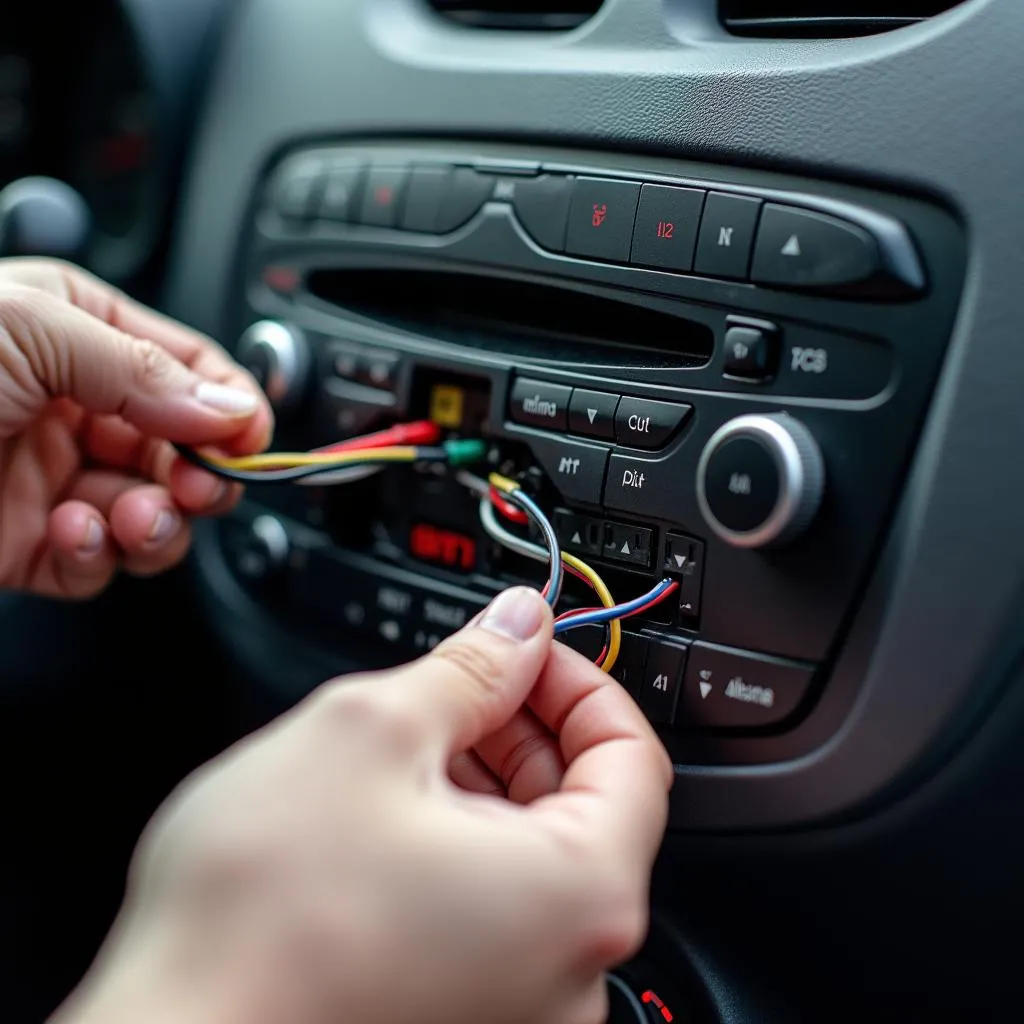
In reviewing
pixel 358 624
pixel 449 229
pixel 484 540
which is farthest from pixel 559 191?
pixel 358 624

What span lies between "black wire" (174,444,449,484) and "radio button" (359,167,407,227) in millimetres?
171

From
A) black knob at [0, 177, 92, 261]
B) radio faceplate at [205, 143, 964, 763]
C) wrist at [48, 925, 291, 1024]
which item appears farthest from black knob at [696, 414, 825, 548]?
black knob at [0, 177, 92, 261]

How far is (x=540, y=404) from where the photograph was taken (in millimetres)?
732

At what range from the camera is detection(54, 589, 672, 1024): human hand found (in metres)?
0.39

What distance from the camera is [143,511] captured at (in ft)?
2.76

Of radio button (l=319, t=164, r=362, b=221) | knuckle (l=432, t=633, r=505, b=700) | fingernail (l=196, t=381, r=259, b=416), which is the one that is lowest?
fingernail (l=196, t=381, r=259, b=416)

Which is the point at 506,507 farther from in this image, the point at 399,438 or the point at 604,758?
the point at 604,758

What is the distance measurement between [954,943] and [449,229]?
0.50 meters

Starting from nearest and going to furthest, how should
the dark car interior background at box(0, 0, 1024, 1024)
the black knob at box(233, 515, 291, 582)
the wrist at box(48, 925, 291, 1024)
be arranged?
the wrist at box(48, 925, 291, 1024) < the dark car interior background at box(0, 0, 1024, 1024) < the black knob at box(233, 515, 291, 582)

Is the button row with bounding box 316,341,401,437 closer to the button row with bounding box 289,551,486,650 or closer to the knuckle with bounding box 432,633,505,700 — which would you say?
the button row with bounding box 289,551,486,650

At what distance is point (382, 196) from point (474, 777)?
0.42 metres

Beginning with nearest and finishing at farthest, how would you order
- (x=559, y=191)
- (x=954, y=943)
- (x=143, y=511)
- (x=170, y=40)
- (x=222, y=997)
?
(x=222, y=997)
(x=954, y=943)
(x=559, y=191)
(x=143, y=511)
(x=170, y=40)

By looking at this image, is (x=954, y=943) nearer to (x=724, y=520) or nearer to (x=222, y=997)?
(x=724, y=520)

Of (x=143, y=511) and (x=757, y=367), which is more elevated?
(x=757, y=367)
